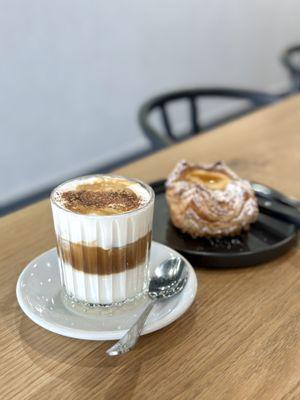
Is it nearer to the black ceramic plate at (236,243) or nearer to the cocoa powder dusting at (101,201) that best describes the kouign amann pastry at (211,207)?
the black ceramic plate at (236,243)

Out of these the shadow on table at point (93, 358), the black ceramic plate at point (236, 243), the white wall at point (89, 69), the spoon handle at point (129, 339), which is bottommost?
the white wall at point (89, 69)

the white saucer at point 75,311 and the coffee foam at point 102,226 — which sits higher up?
the coffee foam at point 102,226

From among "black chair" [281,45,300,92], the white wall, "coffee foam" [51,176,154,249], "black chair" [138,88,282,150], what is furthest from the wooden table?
the white wall

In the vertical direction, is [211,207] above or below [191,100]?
above

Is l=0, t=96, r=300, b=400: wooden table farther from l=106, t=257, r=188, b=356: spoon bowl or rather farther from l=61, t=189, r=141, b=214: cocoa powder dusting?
l=61, t=189, r=141, b=214: cocoa powder dusting

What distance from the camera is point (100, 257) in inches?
24.4

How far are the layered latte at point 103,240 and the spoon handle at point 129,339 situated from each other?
0.06m

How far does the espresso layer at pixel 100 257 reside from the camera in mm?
615

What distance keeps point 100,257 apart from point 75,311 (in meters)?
0.07

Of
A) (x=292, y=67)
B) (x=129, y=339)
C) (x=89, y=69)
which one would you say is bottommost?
(x=89, y=69)

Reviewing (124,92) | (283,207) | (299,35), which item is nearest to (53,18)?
(124,92)

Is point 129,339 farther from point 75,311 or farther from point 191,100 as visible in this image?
point 191,100

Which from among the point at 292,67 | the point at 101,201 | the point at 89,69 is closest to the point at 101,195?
the point at 101,201

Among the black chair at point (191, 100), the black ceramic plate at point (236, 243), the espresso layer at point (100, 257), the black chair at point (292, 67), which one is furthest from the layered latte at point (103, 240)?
the black chair at point (292, 67)
